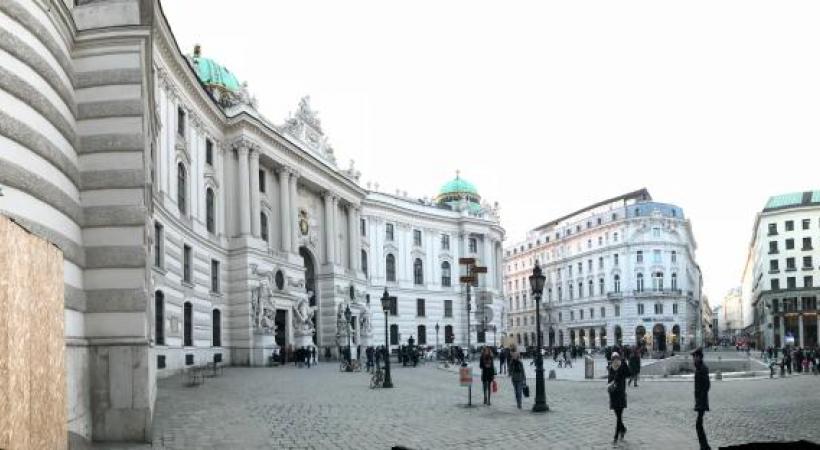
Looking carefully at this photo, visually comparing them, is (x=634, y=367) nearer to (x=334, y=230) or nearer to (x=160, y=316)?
(x=160, y=316)

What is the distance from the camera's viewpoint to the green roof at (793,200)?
338ft

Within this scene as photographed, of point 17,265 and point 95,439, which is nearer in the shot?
point 17,265

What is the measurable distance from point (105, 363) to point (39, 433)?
6319 mm

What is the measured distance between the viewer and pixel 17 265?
6906 mm

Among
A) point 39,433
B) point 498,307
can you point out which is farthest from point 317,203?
point 39,433

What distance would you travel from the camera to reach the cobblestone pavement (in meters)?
14.6

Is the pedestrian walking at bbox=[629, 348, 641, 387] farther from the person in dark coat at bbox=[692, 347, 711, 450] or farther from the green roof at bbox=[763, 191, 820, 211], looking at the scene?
the green roof at bbox=[763, 191, 820, 211]

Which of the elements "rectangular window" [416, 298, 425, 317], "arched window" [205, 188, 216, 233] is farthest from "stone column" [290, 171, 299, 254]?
"rectangular window" [416, 298, 425, 317]

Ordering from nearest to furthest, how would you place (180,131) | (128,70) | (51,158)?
(51,158)
(128,70)
(180,131)

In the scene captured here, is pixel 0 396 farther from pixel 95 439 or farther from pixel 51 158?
pixel 95 439

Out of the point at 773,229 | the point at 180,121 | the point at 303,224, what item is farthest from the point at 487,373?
the point at 773,229

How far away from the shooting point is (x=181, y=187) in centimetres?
3872

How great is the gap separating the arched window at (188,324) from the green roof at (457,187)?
200 ft

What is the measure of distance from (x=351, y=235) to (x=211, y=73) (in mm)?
19183
